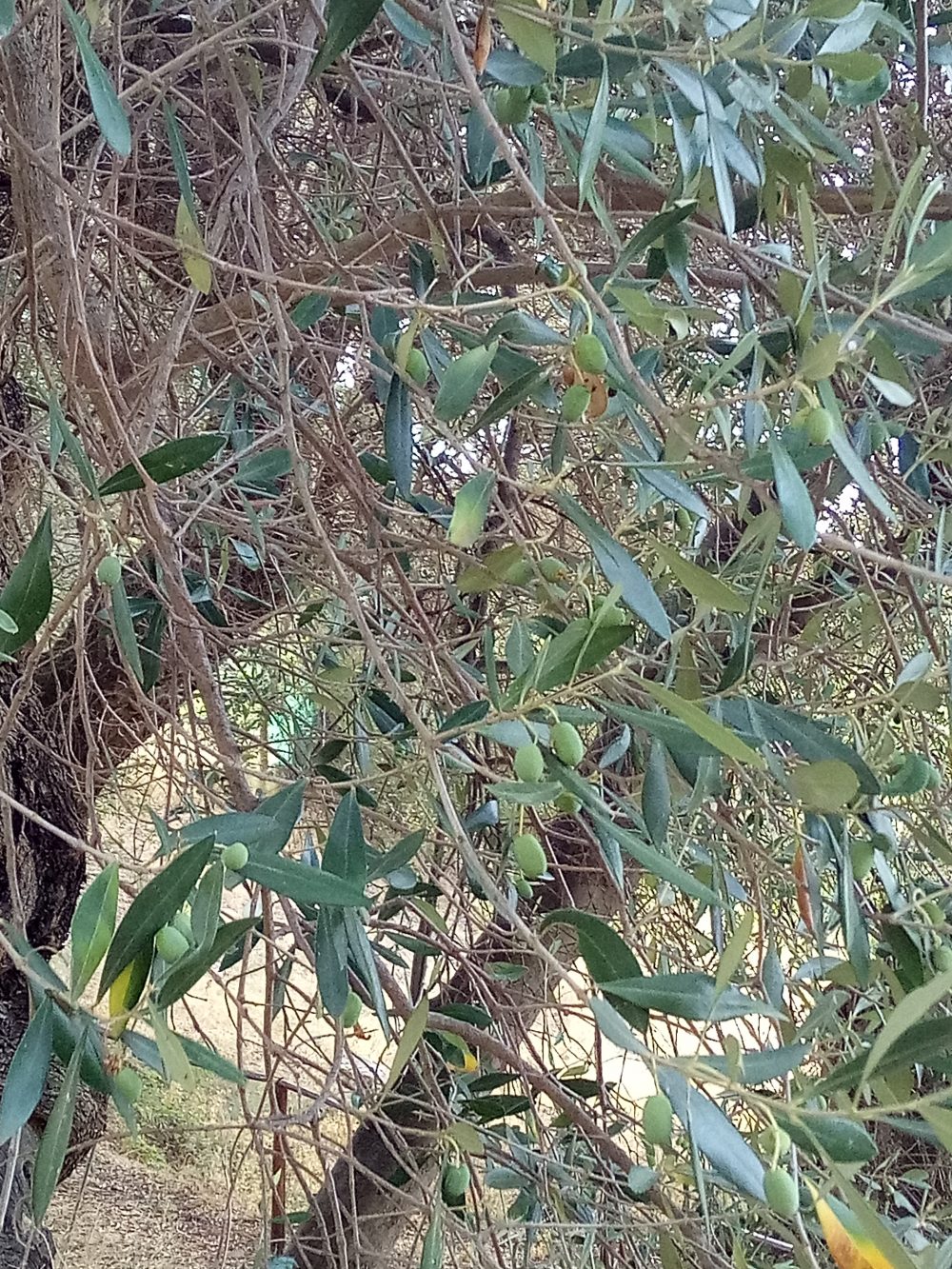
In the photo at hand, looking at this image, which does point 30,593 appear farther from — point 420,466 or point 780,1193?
point 420,466

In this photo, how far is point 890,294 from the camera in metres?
0.48

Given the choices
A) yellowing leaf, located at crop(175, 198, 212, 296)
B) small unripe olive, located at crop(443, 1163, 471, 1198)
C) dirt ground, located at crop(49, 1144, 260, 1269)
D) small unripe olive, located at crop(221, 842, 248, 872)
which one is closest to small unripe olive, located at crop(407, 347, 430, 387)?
yellowing leaf, located at crop(175, 198, 212, 296)

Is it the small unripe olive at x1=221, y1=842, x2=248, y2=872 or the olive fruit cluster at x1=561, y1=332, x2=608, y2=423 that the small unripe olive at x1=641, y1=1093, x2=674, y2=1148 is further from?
the olive fruit cluster at x1=561, y1=332, x2=608, y2=423

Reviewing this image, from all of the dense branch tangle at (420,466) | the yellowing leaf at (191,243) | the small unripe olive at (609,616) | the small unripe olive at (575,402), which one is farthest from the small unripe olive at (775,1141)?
the yellowing leaf at (191,243)

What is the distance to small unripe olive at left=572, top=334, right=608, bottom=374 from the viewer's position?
50 cm

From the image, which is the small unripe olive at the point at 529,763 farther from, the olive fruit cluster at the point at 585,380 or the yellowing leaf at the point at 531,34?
the yellowing leaf at the point at 531,34

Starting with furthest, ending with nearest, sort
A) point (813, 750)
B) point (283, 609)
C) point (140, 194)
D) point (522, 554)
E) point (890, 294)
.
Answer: point (140, 194) → point (283, 609) → point (522, 554) → point (813, 750) → point (890, 294)

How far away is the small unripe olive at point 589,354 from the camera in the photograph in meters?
0.50

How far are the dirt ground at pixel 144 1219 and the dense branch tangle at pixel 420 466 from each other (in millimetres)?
782

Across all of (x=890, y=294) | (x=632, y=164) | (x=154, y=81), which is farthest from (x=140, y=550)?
(x=890, y=294)

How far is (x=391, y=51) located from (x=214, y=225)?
0.29 m

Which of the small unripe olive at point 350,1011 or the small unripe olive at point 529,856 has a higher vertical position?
the small unripe olive at point 529,856

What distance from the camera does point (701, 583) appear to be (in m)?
0.54

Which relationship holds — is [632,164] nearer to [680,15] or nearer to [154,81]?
[680,15]
